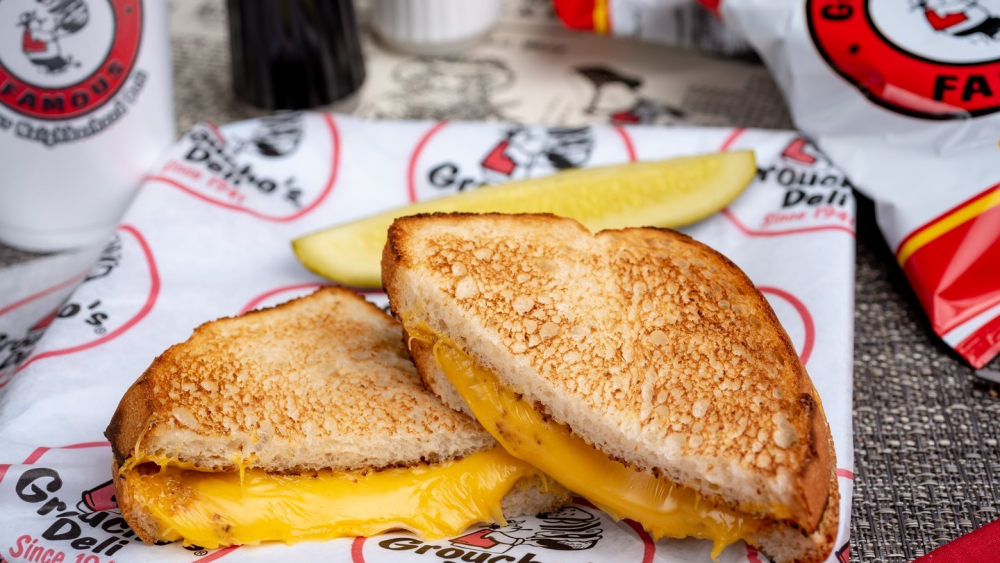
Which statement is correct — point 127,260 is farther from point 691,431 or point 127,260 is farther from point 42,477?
point 691,431

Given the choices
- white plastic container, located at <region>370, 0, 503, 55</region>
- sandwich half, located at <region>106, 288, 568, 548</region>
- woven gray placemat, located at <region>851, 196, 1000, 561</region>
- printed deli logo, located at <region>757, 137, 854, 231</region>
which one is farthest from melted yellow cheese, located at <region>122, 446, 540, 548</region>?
white plastic container, located at <region>370, 0, 503, 55</region>

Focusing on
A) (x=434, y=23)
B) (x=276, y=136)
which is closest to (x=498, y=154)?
(x=276, y=136)

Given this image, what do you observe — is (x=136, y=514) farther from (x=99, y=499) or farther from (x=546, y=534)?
(x=546, y=534)

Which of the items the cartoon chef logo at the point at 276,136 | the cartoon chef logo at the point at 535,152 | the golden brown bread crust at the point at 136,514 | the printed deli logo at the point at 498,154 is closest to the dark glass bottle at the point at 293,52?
the cartoon chef logo at the point at 276,136

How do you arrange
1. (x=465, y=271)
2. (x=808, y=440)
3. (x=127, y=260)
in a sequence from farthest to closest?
(x=127, y=260), (x=465, y=271), (x=808, y=440)

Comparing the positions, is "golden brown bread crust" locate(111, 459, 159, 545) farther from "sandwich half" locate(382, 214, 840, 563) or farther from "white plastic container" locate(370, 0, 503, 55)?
"white plastic container" locate(370, 0, 503, 55)

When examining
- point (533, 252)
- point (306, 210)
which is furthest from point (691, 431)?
point (306, 210)
